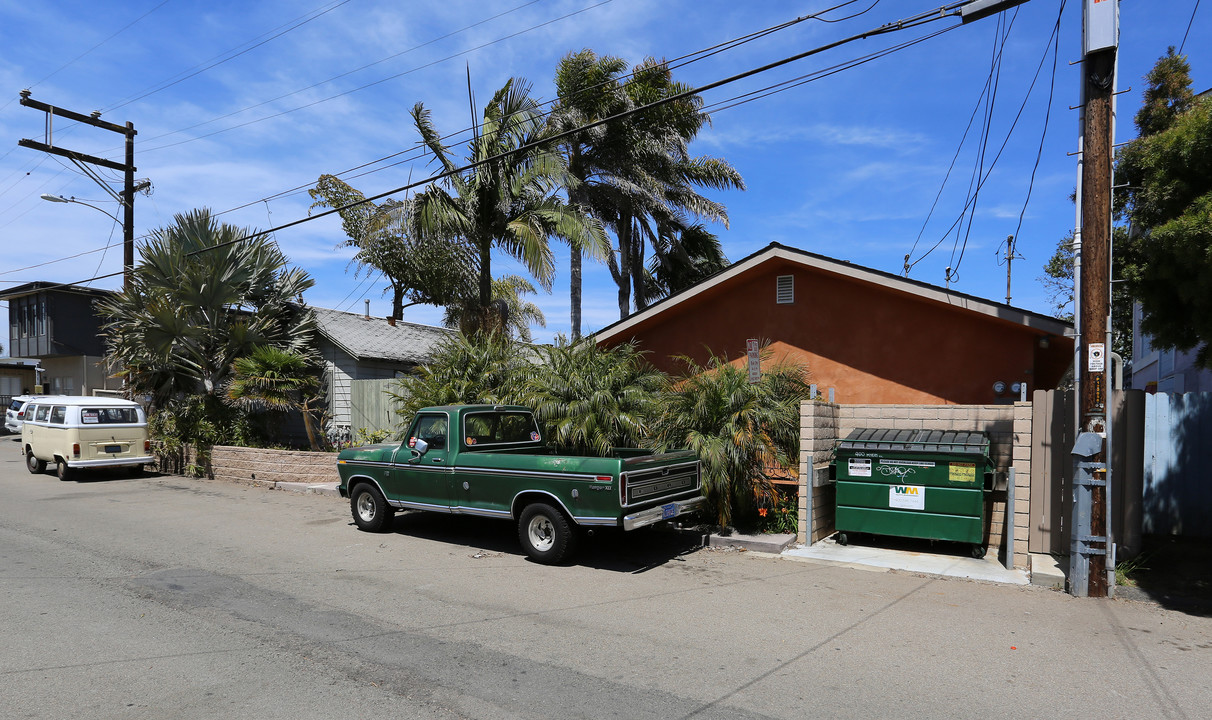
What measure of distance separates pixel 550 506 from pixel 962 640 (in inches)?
174

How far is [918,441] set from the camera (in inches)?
359

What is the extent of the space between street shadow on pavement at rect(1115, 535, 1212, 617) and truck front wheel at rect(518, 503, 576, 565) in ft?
18.7

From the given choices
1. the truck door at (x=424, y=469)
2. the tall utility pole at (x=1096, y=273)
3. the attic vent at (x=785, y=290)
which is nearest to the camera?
the tall utility pole at (x=1096, y=273)

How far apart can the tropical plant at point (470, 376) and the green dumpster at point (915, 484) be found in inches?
231

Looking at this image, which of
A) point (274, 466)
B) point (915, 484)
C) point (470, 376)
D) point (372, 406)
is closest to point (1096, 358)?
point (915, 484)

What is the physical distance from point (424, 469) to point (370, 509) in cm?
152

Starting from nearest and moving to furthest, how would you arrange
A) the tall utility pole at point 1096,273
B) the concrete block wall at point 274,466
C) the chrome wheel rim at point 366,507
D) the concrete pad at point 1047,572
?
the tall utility pole at point 1096,273 → the concrete pad at point 1047,572 → the chrome wheel rim at point 366,507 → the concrete block wall at point 274,466

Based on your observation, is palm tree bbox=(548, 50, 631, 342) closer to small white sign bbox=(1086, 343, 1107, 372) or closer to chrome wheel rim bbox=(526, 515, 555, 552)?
chrome wheel rim bbox=(526, 515, 555, 552)

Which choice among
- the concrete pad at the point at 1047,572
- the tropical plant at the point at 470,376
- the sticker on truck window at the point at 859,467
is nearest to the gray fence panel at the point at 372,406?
the tropical plant at the point at 470,376

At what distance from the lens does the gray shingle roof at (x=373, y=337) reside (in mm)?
18695

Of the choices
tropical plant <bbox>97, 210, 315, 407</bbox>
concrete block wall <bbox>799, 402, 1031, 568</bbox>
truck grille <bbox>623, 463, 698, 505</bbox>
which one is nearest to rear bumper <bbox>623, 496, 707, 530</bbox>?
truck grille <bbox>623, 463, 698, 505</bbox>

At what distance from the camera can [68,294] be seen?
3288cm

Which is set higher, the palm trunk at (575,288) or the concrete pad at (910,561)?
the palm trunk at (575,288)

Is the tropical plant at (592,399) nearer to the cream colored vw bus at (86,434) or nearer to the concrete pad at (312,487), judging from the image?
the concrete pad at (312,487)
